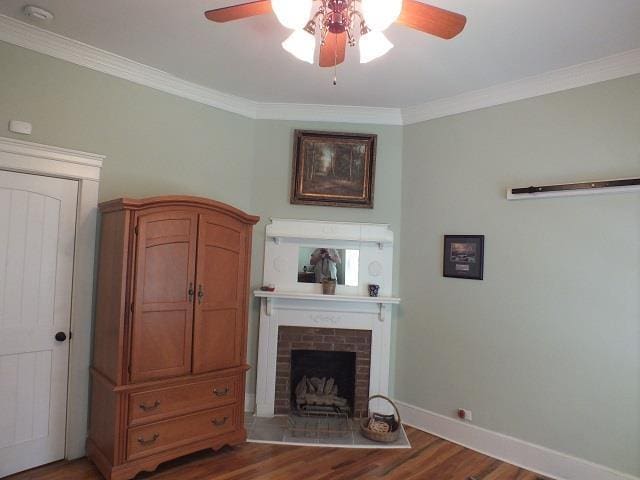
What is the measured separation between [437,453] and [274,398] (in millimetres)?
1449

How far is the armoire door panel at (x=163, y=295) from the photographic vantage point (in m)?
2.64

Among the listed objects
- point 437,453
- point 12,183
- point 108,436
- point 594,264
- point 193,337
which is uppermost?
point 12,183

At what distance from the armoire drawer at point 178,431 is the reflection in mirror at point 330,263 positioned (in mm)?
1317

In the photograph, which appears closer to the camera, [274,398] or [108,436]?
[108,436]

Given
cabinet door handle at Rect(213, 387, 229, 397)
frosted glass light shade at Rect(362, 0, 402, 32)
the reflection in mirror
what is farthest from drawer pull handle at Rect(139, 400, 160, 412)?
frosted glass light shade at Rect(362, 0, 402, 32)

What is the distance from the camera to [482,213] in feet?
11.0

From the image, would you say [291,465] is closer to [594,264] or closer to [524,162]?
[594,264]

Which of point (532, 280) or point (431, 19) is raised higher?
point (431, 19)

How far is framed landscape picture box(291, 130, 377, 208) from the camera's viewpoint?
3826 millimetres

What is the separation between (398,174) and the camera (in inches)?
154

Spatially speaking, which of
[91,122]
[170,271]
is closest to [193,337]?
[170,271]

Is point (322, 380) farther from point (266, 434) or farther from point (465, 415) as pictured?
point (465, 415)

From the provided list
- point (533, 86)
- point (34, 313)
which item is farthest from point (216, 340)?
point (533, 86)

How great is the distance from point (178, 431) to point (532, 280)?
2.77 metres
